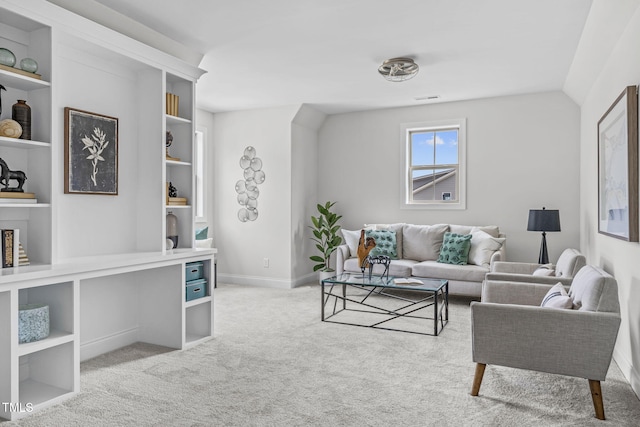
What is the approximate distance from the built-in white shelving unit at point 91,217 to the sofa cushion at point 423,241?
9.63 feet

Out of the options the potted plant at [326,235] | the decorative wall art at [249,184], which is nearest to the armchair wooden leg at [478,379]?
the potted plant at [326,235]

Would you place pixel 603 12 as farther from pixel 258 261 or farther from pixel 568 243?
pixel 258 261

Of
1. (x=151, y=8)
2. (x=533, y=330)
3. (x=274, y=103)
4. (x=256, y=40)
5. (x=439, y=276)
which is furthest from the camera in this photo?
(x=274, y=103)

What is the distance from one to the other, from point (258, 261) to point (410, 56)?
361cm

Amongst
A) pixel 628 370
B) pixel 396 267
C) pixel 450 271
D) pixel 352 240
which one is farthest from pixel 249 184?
pixel 628 370

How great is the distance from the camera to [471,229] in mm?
5551

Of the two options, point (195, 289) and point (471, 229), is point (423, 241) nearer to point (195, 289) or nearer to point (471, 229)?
point (471, 229)

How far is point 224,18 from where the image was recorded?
130 inches

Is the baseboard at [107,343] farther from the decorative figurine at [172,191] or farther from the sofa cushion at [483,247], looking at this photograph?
the sofa cushion at [483,247]

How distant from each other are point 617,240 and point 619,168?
54 cm

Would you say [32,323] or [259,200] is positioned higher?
[259,200]

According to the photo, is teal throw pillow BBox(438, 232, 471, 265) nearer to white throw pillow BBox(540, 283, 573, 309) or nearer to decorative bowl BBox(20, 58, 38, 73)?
white throw pillow BBox(540, 283, 573, 309)

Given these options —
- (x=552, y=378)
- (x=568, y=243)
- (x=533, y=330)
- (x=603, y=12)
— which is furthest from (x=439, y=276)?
(x=603, y=12)

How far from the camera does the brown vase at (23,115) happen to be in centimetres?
260
